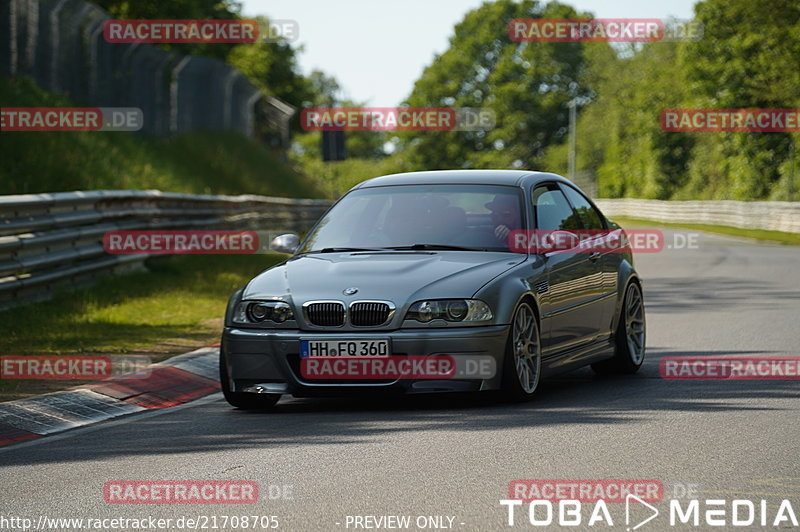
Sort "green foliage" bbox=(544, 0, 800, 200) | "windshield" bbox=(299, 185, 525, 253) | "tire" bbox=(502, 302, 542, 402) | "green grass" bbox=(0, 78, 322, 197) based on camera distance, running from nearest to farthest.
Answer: "tire" bbox=(502, 302, 542, 402), "windshield" bbox=(299, 185, 525, 253), "green grass" bbox=(0, 78, 322, 197), "green foliage" bbox=(544, 0, 800, 200)

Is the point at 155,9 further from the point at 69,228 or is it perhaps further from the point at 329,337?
the point at 329,337

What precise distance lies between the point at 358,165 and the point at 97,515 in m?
119

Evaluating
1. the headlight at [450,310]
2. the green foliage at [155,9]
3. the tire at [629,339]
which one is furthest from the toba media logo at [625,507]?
the green foliage at [155,9]

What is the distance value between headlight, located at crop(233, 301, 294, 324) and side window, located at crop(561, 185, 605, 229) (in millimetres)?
2876

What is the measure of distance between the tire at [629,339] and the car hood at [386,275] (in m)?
1.68

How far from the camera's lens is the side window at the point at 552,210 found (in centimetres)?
988

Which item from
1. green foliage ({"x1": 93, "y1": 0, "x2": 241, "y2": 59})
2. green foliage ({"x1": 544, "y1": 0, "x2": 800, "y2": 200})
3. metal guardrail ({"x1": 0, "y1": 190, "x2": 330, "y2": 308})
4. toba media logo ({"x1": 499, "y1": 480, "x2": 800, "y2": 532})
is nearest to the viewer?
toba media logo ({"x1": 499, "y1": 480, "x2": 800, "y2": 532})

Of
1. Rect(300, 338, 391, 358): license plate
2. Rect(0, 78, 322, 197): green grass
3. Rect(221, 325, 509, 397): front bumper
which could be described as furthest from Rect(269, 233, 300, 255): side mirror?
Rect(0, 78, 322, 197): green grass

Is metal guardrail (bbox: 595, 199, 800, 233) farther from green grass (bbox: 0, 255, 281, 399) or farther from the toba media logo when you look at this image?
the toba media logo

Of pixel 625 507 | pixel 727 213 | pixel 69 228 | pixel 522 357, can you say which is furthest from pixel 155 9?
pixel 625 507

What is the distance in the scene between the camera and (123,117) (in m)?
25.1

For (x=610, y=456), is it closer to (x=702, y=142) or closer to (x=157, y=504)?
(x=157, y=504)

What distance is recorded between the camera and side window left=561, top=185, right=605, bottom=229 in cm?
1065

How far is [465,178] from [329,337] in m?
2.12
